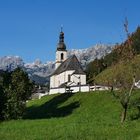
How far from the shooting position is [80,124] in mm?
38594

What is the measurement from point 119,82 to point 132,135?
15.7m

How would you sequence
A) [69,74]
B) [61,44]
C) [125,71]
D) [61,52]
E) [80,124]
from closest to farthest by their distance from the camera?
[80,124]
[125,71]
[69,74]
[61,52]
[61,44]

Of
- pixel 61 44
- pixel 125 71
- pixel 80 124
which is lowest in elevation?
pixel 80 124

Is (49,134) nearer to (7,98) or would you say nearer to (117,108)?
(117,108)

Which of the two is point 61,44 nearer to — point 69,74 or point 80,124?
point 69,74

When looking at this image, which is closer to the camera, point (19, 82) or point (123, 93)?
point (123, 93)

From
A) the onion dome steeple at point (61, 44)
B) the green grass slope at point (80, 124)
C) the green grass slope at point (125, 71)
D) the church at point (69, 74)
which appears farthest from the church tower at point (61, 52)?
the green grass slope at point (125, 71)

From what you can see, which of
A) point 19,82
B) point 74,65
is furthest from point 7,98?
point 74,65

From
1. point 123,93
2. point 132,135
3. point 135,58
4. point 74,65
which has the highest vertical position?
point 74,65

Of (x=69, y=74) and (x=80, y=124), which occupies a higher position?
(x=69, y=74)

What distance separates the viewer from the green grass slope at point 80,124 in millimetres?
29406

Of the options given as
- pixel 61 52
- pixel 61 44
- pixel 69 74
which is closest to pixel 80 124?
pixel 69 74

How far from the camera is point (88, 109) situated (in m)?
61.4

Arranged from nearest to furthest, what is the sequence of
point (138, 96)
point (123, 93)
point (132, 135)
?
point (132, 135) → point (123, 93) → point (138, 96)
